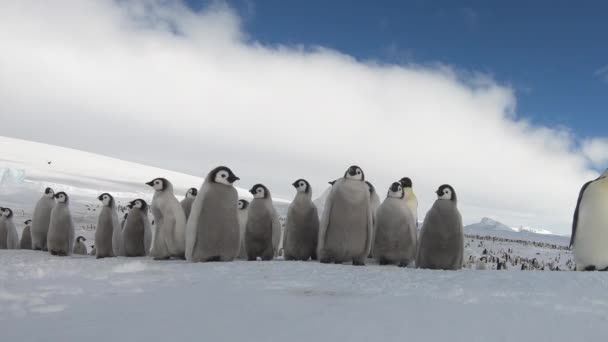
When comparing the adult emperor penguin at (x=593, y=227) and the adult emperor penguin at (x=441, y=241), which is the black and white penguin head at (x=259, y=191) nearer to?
the adult emperor penguin at (x=441, y=241)

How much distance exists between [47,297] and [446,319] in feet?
9.35

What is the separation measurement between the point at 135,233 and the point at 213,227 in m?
2.63

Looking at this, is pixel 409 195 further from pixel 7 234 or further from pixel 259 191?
pixel 7 234

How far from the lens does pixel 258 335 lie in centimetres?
309

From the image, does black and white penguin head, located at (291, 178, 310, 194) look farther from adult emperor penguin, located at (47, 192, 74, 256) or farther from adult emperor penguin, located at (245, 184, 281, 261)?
adult emperor penguin, located at (47, 192, 74, 256)

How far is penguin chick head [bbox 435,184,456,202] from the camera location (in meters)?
7.49

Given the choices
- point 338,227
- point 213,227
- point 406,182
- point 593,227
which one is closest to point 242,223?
point 213,227

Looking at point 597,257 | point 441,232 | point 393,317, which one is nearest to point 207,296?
point 393,317

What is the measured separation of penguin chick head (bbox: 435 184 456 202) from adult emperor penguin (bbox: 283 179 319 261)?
6.36ft

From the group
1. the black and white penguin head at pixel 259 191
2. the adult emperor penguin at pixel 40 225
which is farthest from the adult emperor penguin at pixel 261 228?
the adult emperor penguin at pixel 40 225

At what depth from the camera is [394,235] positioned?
7.78 m

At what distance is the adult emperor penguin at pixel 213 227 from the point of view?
7254 millimetres

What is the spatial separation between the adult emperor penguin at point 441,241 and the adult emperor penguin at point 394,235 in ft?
1.50

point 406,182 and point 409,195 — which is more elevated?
point 406,182
